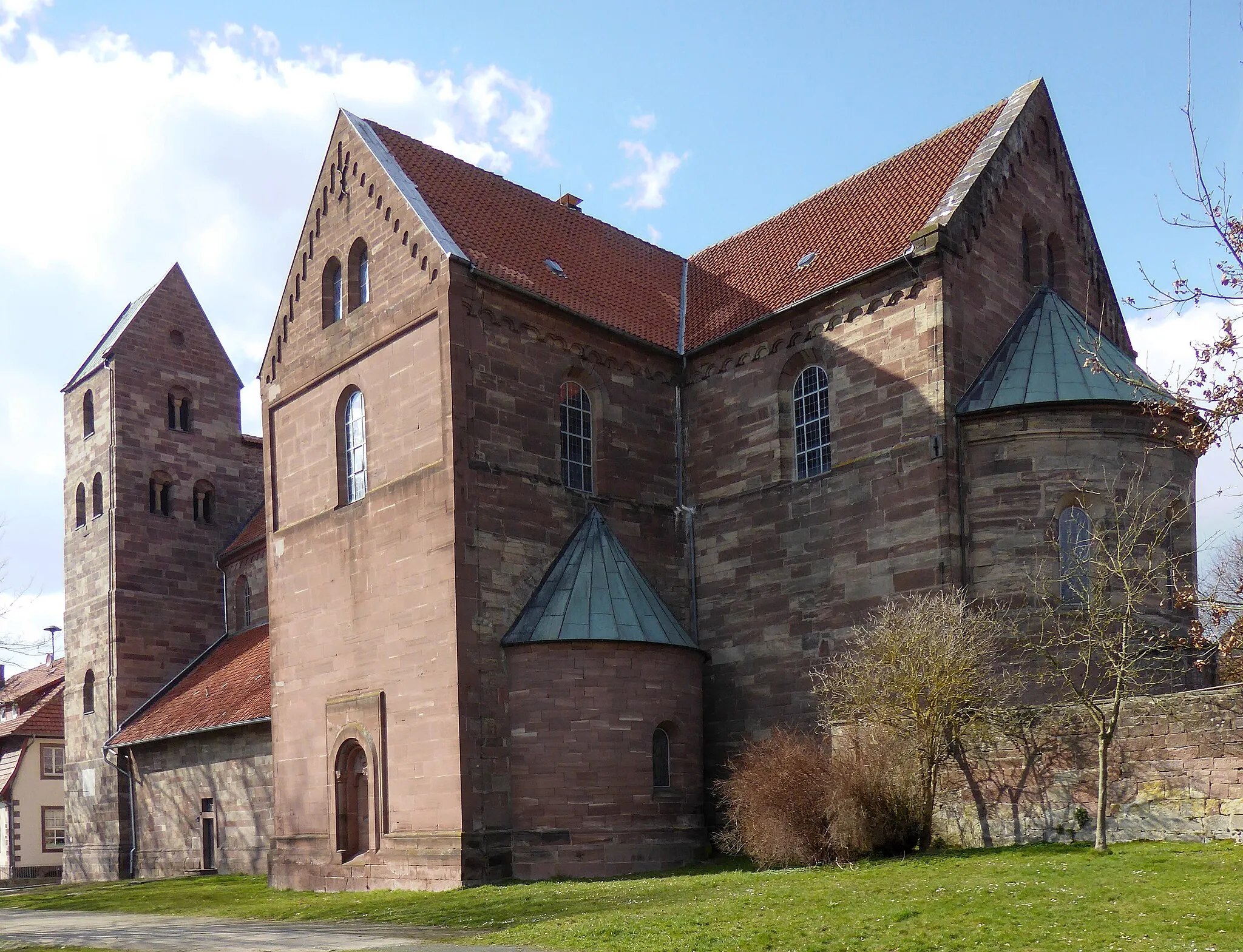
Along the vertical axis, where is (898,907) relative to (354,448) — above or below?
below

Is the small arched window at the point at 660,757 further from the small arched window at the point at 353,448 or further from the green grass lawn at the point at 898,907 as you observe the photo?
the small arched window at the point at 353,448

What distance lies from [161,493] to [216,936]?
83.4ft

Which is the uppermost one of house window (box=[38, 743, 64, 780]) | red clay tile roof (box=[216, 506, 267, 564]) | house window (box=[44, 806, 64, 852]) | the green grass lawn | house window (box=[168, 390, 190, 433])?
house window (box=[168, 390, 190, 433])

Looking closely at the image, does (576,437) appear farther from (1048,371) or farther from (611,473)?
(1048,371)

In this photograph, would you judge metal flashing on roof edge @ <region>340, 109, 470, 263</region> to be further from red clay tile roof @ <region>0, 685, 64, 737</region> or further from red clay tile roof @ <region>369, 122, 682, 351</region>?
red clay tile roof @ <region>0, 685, 64, 737</region>

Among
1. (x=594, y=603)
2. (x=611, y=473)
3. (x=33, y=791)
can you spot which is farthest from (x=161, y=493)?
(x=594, y=603)

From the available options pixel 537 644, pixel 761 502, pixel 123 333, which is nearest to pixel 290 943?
pixel 537 644

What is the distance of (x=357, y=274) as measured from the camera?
27.2 meters

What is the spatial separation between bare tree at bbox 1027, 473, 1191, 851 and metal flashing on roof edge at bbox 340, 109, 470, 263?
12.1 metres

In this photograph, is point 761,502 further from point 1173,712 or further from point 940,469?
point 1173,712

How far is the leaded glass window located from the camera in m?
26.2

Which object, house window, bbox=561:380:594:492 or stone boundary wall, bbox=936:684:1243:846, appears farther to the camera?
house window, bbox=561:380:594:492

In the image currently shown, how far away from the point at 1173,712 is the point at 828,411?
9463 mm

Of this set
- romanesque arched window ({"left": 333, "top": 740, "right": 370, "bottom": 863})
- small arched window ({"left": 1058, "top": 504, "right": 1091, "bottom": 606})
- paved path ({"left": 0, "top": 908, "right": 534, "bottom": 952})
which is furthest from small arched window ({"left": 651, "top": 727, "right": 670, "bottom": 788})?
small arched window ({"left": 1058, "top": 504, "right": 1091, "bottom": 606})
